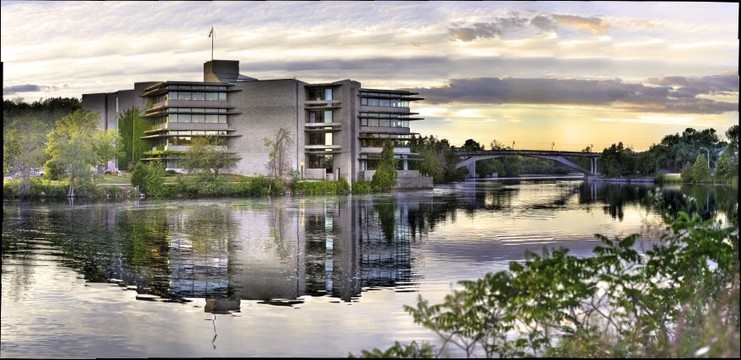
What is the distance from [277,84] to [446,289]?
210 ft

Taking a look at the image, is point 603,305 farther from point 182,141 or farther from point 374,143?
point 182,141

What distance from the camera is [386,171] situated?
234ft

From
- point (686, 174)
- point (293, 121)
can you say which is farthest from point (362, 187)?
point (686, 174)

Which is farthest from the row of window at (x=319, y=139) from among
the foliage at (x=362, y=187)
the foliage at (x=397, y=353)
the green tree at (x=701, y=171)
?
the foliage at (x=397, y=353)

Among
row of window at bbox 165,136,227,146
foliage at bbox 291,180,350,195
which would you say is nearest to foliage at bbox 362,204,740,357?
foliage at bbox 291,180,350,195

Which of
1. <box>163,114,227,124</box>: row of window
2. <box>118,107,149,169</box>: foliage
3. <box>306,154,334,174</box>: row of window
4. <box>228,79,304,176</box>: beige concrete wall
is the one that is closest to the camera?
<box>228,79,304,176</box>: beige concrete wall

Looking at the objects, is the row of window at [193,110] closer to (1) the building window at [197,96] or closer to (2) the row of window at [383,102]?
(1) the building window at [197,96]

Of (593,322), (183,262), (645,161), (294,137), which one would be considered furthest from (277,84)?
(593,322)

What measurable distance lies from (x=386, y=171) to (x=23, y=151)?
28754mm

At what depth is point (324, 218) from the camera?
117 feet

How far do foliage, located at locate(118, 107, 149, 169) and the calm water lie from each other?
4165 cm

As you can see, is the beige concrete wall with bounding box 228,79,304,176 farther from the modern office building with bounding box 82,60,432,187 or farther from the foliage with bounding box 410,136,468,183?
the foliage with bounding box 410,136,468,183

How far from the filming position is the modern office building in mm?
77875

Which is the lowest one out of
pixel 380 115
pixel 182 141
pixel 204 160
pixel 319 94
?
pixel 204 160
